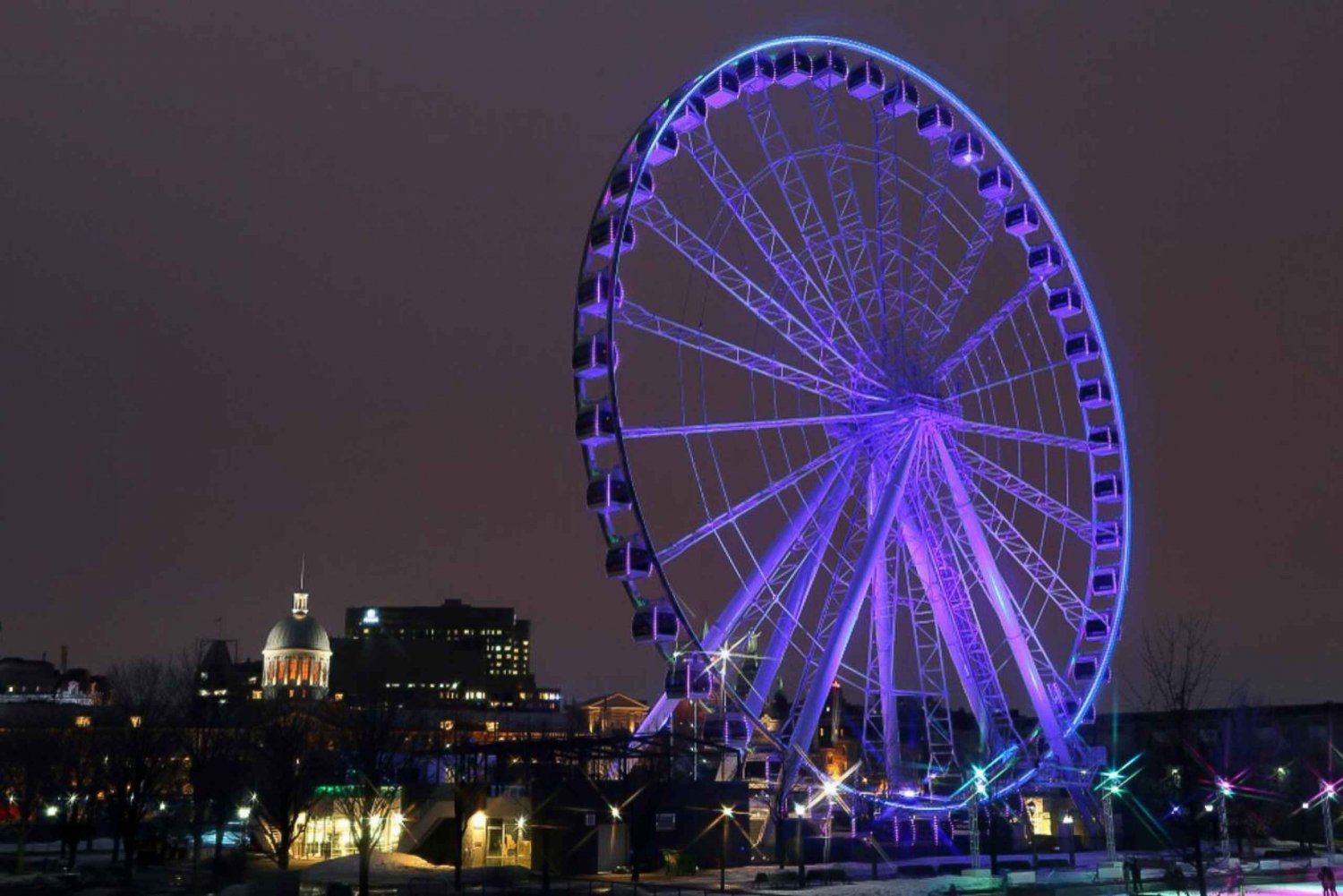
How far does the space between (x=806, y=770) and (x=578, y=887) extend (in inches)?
452

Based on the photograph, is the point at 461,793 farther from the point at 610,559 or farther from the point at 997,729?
the point at 997,729

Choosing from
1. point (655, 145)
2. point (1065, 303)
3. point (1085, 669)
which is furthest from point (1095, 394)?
point (655, 145)

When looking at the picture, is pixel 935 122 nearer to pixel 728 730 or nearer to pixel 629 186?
pixel 629 186

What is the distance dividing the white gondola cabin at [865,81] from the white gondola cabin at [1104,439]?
17.6 m

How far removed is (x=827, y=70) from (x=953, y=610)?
22.2 m

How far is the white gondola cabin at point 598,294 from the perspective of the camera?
53000 mm

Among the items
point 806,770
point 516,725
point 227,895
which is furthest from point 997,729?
point 516,725

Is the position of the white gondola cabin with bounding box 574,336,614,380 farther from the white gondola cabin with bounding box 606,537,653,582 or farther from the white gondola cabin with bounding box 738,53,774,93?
the white gondola cabin with bounding box 738,53,774,93

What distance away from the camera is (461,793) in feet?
195

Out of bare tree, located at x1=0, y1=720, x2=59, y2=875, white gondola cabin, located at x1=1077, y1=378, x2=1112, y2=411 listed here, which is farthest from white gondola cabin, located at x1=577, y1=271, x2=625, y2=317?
bare tree, located at x1=0, y1=720, x2=59, y2=875

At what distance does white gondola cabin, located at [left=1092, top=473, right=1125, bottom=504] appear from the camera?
63.8 metres

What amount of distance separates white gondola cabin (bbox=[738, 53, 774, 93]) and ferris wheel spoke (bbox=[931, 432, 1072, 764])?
15.1 m

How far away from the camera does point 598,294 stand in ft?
175

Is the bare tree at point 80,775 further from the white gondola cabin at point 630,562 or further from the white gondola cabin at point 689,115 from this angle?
the white gondola cabin at point 689,115
